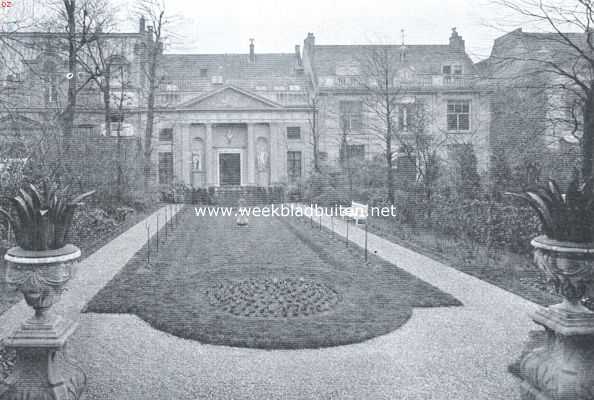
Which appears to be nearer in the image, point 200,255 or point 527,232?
point 527,232

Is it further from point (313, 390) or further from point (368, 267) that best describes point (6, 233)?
point (313, 390)

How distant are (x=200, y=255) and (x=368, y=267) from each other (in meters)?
3.60

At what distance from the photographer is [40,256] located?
10.7ft

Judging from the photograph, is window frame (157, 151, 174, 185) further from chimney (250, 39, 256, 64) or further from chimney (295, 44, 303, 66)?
chimney (295, 44, 303, 66)

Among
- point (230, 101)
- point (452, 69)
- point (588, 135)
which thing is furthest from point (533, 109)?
point (452, 69)

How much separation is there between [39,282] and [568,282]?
3.41 m

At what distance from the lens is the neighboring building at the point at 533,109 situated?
10.0 m

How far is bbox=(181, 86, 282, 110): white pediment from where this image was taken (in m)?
30.8

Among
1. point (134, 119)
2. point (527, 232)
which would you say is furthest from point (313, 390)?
point (134, 119)

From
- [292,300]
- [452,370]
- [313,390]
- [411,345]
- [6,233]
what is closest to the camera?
[313,390]

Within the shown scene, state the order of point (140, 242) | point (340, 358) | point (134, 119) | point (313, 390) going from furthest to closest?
point (134, 119) → point (140, 242) → point (340, 358) → point (313, 390)

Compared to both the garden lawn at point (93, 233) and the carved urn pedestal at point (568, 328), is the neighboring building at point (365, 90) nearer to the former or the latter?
the garden lawn at point (93, 233)

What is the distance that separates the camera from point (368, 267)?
954 centimetres

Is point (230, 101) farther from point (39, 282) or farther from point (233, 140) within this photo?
point (39, 282)
